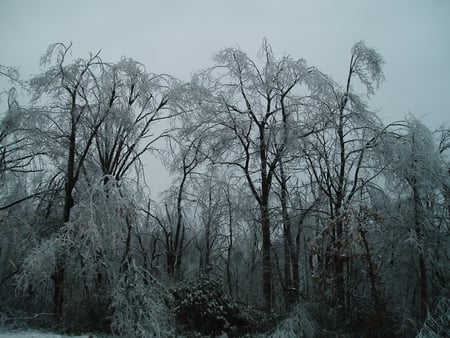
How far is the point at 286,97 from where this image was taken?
13953mm

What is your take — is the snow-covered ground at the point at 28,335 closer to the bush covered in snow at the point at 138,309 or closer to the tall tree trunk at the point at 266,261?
the bush covered in snow at the point at 138,309

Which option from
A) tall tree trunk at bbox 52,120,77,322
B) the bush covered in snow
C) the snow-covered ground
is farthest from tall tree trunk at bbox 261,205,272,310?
tall tree trunk at bbox 52,120,77,322

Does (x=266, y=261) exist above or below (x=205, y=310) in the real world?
above

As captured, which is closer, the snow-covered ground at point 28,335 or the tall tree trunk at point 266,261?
the snow-covered ground at point 28,335

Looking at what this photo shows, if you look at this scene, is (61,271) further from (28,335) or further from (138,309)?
(138,309)

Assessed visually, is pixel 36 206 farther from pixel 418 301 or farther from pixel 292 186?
pixel 418 301

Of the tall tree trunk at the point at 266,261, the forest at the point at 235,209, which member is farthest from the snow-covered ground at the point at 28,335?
the tall tree trunk at the point at 266,261

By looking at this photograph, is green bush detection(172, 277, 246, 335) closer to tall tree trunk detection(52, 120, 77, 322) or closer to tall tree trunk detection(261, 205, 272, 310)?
tall tree trunk detection(261, 205, 272, 310)

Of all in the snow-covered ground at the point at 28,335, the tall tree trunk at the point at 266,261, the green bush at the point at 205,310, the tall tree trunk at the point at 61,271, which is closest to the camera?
the snow-covered ground at the point at 28,335

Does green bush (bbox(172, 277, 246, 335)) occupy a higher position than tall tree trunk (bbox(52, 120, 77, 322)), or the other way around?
tall tree trunk (bbox(52, 120, 77, 322))

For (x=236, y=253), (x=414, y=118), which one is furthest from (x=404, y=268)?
(x=236, y=253)

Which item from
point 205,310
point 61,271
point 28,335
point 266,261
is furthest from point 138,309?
point 266,261

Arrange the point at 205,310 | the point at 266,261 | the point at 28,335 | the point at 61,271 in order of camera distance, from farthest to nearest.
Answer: the point at 266,261 → the point at 61,271 → the point at 205,310 → the point at 28,335

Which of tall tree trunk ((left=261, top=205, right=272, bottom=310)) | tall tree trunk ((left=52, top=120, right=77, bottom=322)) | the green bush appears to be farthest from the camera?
tall tree trunk ((left=261, top=205, right=272, bottom=310))
